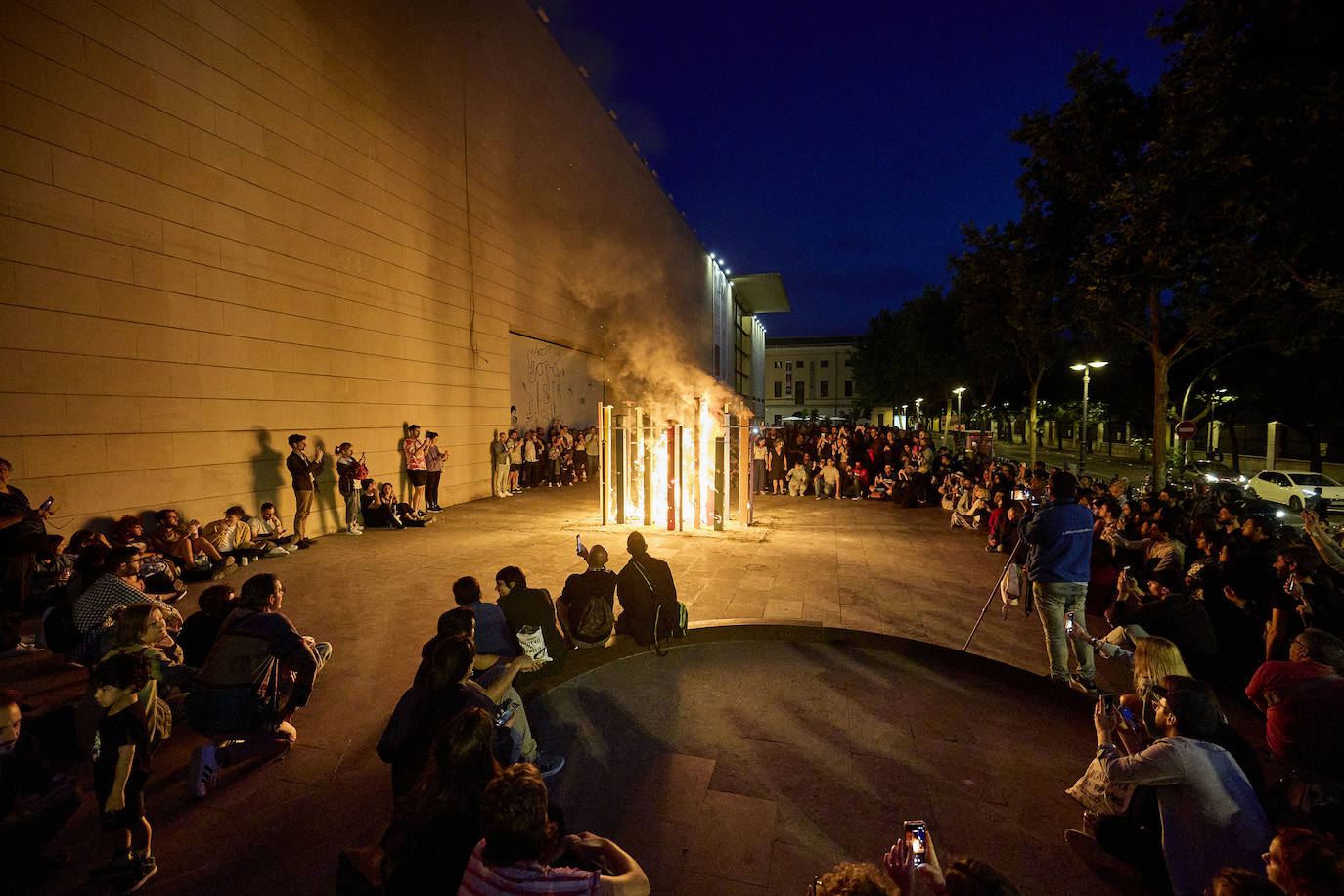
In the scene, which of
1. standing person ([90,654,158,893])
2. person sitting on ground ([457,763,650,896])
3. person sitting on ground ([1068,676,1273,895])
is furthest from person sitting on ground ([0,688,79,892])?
person sitting on ground ([1068,676,1273,895])

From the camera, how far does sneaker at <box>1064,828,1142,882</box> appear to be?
124 inches

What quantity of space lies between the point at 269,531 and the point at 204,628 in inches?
218

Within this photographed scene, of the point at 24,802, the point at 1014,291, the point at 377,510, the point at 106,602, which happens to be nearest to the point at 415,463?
the point at 377,510

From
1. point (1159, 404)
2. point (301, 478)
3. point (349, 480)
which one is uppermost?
point (1159, 404)

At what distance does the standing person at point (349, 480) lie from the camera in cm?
1054

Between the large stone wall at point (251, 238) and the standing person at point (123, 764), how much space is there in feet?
19.3

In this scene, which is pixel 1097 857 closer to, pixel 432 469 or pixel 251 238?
pixel 251 238

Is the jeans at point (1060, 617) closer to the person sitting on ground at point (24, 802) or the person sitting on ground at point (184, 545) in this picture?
the person sitting on ground at point (24, 802)

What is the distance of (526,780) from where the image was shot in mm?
1934

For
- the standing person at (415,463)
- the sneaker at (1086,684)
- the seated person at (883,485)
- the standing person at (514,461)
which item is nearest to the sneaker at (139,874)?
the sneaker at (1086,684)

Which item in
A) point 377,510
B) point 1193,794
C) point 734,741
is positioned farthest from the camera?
point 377,510

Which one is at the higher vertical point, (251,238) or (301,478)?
(251,238)

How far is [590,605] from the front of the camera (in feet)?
17.3

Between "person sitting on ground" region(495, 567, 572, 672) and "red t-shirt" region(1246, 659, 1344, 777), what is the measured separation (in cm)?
427
